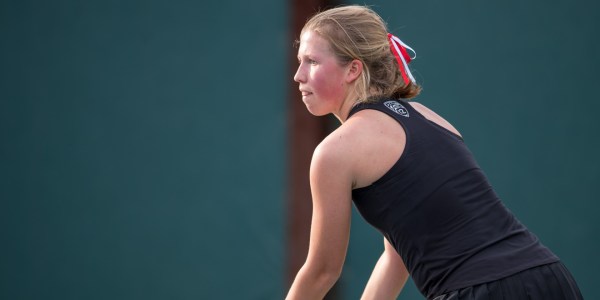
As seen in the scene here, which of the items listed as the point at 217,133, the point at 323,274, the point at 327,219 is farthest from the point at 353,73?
the point at 217,133

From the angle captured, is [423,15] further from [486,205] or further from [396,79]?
[486,205]

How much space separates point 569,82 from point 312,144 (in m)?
1.28

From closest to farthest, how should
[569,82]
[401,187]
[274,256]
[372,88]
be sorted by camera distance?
1. [401,187]
2. [372,88]
3. [569,82]
4. [274,256]

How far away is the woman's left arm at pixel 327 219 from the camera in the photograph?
1923 mm

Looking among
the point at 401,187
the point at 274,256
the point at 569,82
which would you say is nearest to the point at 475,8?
the point at 569,82

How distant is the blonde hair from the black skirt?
58 centimetres

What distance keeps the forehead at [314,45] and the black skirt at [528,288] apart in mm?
716

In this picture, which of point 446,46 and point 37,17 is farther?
point 37,17

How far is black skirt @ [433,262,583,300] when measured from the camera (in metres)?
1.87

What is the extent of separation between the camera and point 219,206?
413 centimetres

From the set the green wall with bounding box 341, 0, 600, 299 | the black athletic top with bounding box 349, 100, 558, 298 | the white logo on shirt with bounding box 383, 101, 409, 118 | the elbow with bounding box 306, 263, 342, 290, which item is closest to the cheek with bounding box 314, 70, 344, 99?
the white logo on shirt with bounding box 383, 101, 409, 118

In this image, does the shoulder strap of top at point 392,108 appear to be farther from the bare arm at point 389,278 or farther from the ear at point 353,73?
the bare arm at point 389,278

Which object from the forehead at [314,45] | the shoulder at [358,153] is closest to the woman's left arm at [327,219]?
the shoulder at [358,153]

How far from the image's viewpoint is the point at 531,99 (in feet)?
12.5
